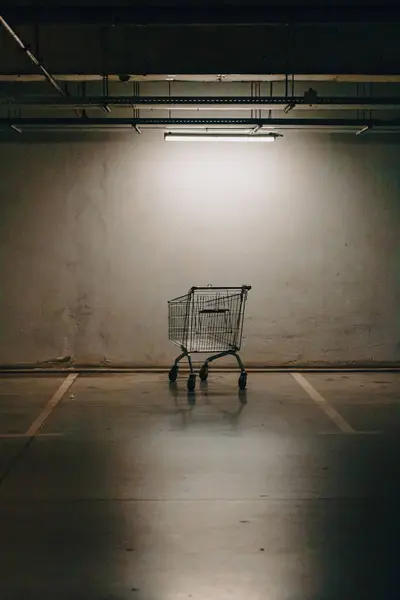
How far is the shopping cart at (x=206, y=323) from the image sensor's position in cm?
901

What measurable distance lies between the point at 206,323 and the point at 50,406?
87.5 inches

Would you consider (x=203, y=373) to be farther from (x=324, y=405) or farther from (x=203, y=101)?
(x=203, y=101)

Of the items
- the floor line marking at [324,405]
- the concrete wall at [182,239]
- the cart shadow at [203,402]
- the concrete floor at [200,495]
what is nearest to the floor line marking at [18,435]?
the concrete floor at [200,495]

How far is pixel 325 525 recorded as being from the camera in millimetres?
4676

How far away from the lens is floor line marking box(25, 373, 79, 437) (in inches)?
279

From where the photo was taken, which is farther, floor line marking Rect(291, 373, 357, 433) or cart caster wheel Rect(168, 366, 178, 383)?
cart caster wheel Rect(168, 366, 178, 383)

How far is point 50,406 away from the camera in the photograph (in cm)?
812

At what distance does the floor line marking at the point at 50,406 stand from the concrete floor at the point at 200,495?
30 millimetres

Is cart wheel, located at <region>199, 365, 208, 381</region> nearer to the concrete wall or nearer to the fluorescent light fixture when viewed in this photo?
the concrete wall

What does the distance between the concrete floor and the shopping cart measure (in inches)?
22.4

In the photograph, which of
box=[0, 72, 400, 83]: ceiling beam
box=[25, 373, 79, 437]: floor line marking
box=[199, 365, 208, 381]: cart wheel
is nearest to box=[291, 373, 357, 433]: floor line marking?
box=[199, 365, 208, 381]: cart wheel

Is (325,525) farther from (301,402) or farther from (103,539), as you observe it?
(301,402)
